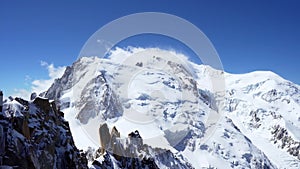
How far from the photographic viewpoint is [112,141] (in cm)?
8056

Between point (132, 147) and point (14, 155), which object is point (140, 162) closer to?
point (132, 147)

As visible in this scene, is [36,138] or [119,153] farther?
[119,153]

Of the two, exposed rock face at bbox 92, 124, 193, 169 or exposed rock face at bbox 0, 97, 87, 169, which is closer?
exposed rock face at bbox 0, 97, 87, 169

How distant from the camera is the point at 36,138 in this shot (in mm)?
39000

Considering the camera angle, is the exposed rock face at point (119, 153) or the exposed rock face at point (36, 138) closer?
the exposed rock face at point (36, 138)

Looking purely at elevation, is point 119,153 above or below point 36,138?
above

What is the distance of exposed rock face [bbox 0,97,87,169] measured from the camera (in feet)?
110

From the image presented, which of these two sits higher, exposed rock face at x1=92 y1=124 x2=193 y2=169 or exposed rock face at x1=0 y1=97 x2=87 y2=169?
exposed rock face at x1=92 y1=124 x2=193 y2=169

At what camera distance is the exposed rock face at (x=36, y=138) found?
33.5 m

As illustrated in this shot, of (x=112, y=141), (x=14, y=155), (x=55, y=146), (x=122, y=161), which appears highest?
(x=112, y=141)

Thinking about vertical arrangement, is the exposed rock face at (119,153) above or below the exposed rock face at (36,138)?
above

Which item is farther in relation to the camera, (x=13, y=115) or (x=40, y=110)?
(x=40, y=110)

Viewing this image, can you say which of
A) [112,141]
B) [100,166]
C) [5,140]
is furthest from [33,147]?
[112,141]

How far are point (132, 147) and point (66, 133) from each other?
45.6m
